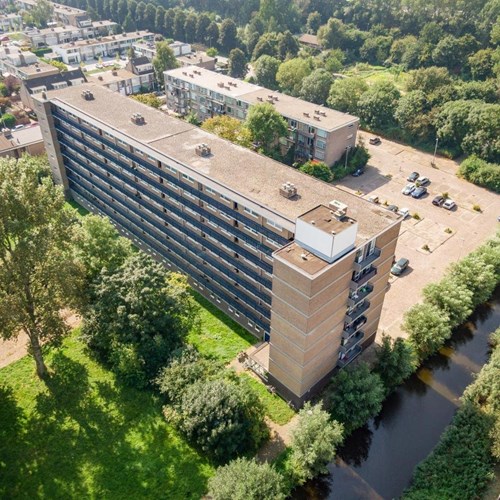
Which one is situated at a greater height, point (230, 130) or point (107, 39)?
point (230, 130)

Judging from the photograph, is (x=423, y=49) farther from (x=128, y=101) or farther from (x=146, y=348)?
(x=146, y=348)

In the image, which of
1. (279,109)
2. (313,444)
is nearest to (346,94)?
(279,109)

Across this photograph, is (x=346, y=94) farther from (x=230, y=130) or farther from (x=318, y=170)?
(x=230, y=130)

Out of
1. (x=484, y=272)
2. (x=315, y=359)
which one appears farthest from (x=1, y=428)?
(x=484, y=272)

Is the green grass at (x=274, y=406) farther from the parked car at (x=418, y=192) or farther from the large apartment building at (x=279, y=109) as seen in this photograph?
the large apartment building at (x=279, y=109)

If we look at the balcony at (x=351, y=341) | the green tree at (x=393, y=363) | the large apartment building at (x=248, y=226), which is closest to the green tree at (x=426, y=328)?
the green tree at (x=393, y=363)
